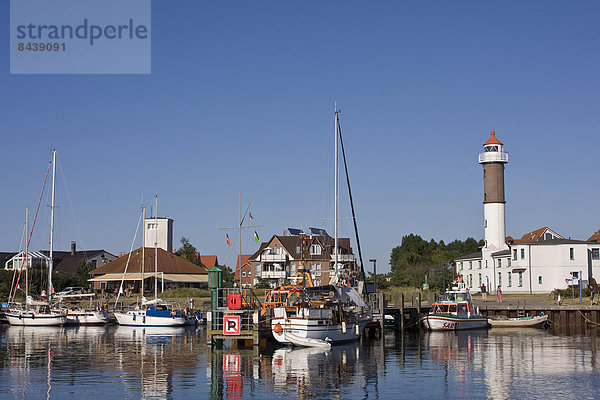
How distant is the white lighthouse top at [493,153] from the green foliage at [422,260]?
1415 centimetres

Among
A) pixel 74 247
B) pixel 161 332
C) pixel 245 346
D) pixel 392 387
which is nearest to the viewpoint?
pixel 392 387

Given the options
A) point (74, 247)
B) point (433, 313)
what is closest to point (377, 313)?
point (433, 313)

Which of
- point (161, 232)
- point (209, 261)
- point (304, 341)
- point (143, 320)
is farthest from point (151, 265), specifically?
point (304, 341)

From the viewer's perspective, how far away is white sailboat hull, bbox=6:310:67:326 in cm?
7525

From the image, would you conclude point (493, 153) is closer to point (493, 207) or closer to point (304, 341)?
point (493, 207)

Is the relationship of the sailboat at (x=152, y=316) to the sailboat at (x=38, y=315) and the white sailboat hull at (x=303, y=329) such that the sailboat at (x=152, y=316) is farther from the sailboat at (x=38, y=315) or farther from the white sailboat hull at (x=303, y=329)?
the white sailboat hull at (x=303, y=329)

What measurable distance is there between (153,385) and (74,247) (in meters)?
118

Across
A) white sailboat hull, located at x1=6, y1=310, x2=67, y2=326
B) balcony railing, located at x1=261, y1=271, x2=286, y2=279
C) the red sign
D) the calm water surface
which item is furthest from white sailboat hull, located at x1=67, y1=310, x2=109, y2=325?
the red sign

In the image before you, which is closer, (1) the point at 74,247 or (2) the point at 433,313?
(2) the point at 433,313

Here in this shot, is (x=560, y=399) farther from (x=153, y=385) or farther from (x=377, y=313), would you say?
(x=377, y=313)

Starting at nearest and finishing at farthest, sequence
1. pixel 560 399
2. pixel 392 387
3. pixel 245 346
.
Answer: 1. pixel 560 399
2. pixel 392 387
3. pixel 245 346

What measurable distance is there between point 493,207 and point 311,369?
5990 centimetres

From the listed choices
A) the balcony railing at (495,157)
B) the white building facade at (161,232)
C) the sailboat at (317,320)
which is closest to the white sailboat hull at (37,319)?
the sailboat at (317,320)

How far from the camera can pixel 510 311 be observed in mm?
68812
